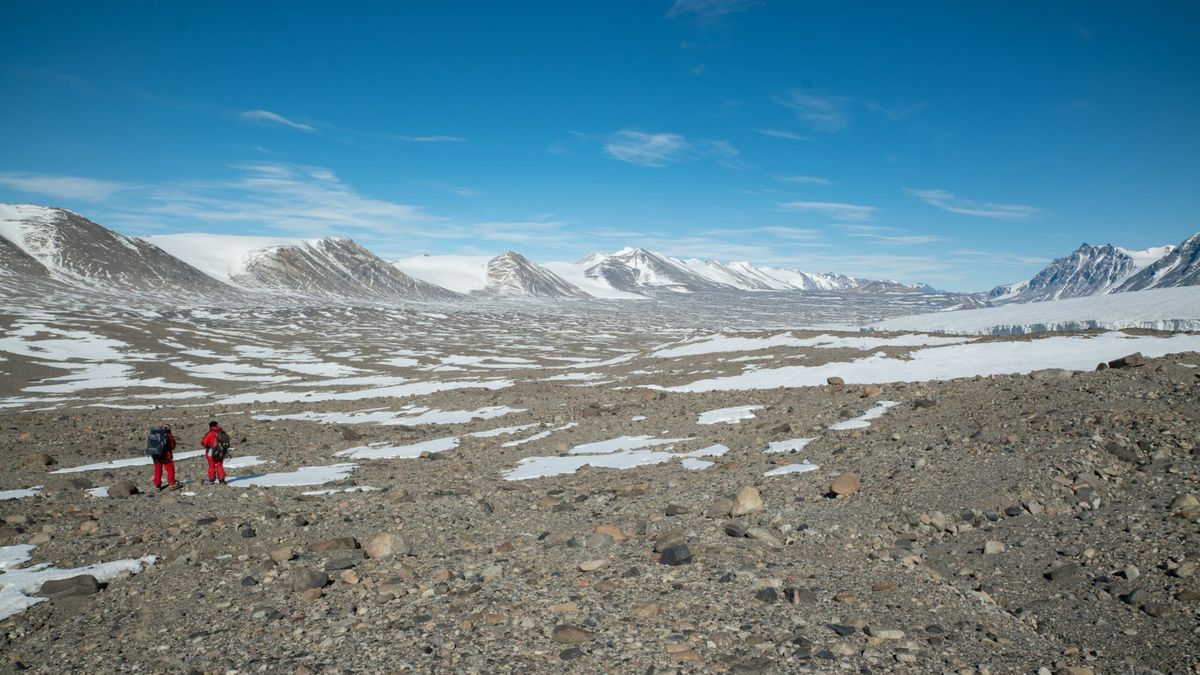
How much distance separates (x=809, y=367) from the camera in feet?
127

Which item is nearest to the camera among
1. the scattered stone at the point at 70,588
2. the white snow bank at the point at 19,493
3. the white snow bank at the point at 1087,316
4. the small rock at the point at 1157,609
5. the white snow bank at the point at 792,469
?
the small rock at the point at 1157,609

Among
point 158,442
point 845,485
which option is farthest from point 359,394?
point 845,485

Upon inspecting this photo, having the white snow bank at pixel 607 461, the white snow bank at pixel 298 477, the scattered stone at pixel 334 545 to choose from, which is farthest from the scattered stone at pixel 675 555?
the white snow bank at pixel 298 477

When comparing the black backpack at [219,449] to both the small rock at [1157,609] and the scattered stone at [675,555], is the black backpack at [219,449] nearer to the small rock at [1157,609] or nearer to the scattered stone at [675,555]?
the scattered stone at [675,555]

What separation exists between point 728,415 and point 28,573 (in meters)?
20.4

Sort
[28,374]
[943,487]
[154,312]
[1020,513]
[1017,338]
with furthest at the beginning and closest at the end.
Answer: [154,312] < [28,374] < [1017,338] < [943,487] < [1020,513]

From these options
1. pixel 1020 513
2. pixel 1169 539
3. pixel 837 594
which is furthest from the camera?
pixel 1020 513

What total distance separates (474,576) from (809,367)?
32.9 metres

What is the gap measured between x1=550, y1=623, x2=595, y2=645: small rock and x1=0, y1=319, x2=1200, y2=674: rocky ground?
24mm

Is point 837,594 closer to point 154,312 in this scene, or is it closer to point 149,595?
point 149,595

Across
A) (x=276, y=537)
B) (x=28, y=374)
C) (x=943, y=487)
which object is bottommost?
(x=28, y=374)

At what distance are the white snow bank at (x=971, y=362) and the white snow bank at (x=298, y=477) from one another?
19909 millimetres

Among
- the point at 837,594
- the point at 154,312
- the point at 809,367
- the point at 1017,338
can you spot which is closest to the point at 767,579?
the point at 837,594

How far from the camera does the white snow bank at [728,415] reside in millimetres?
23744
